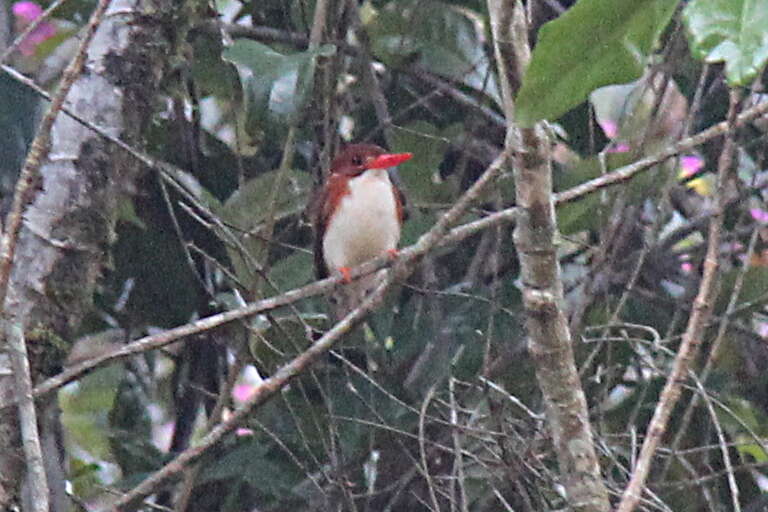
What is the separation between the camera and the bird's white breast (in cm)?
326

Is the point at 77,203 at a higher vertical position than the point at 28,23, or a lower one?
lower

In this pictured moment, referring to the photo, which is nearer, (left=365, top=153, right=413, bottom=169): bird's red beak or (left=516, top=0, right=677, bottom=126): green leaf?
(left=516, top=0, right=677, bottom=126): green leaf

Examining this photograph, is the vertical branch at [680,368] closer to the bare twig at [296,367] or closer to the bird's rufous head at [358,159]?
the bare twig at [296,367]

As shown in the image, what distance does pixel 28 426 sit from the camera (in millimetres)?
1696

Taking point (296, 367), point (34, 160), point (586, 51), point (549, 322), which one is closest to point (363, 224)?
point (296, 367)

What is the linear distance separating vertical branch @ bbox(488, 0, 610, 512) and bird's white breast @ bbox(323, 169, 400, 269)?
1.44 meters

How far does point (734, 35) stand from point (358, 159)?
2.15 meters

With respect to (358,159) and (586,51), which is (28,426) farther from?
(358,159)

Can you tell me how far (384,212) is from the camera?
10.7ft

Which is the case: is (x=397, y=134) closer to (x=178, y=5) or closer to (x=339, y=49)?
(x=339, y=49)

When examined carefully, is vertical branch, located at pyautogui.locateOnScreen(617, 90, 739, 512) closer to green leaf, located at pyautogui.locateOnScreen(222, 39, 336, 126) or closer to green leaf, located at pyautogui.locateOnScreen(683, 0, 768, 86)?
green leaf, located at pyautogui.locateOnScreen(683, 0, 768, 86)

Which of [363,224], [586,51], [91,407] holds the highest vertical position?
[586,51]

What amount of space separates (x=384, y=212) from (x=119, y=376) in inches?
30.6

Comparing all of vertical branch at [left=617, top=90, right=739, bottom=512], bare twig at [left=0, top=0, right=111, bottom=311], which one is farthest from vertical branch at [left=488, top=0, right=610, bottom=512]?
bare twig at [left=0, top=0, right=111, bottom=311]
